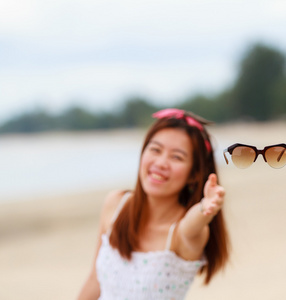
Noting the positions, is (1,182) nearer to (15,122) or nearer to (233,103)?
(15,122)

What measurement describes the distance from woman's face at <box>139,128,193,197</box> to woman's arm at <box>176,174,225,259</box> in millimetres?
169

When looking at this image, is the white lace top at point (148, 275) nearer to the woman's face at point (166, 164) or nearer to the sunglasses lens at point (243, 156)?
the woman's face at point (166, 164)

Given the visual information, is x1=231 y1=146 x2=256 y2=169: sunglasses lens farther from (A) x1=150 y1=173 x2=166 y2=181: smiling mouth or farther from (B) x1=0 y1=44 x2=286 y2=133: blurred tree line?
(B) x1=0 y1=44 x2=286 y2=133: blurred tree line

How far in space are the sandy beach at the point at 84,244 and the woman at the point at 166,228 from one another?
0.68ft

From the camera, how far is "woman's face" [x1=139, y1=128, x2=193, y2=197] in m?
2.49

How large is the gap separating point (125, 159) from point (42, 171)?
5334mm

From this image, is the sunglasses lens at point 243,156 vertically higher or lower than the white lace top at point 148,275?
higher

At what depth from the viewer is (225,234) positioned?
262 centimetres

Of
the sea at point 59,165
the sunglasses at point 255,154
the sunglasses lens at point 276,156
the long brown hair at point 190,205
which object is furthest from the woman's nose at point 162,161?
the sea at point 59,165

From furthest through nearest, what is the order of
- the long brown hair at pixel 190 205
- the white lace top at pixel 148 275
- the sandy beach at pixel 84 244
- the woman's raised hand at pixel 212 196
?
the sandy beach at pixel 84 244 → the long brown hair at pixel 190 205 → the white lace top at pixel 148 275 → the woman's raised hand at pixel 212 196

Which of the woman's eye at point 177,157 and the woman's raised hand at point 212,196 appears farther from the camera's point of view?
the woman's eye at point 177,157

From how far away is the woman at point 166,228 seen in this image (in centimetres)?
249

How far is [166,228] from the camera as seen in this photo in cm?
263

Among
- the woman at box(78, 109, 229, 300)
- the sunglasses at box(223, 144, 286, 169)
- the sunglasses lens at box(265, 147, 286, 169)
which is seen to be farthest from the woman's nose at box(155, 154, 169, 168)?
the sunglasses lens at box(265, 147, 286, 169)
